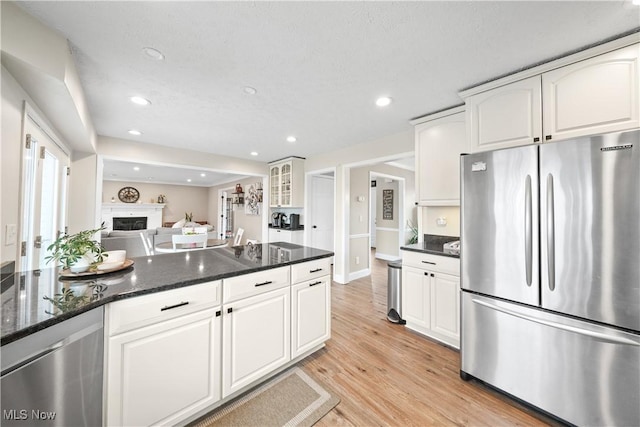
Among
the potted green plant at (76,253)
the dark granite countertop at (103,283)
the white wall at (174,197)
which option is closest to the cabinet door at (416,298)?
the dark granite countertop at (103,283)

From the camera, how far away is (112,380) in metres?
1.14

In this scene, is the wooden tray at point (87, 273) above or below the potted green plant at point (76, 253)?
below

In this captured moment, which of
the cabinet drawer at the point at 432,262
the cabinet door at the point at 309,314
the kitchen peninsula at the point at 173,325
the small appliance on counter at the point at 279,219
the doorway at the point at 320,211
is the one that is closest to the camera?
the kitchen peninsula at the point at 173,325

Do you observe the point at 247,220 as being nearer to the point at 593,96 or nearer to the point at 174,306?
the point at 174,306

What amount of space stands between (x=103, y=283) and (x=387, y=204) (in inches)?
240

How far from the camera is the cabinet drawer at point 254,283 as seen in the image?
4.99ft

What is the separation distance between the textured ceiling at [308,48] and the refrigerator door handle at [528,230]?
0.93m

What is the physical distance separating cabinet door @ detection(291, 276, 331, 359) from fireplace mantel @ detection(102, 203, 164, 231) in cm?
866

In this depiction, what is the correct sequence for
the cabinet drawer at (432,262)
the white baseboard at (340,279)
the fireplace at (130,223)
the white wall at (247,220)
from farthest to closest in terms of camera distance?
the fireplace at (130,223)
the white wall at (247,220)
the white baseboard at (340,279)
the cabinet drawer at (432,262)

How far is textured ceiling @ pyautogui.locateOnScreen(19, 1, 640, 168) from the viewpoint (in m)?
1.28

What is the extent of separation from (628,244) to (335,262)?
11.6 ft

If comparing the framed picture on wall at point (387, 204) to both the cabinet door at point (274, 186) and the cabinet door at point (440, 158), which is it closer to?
the cabinet door at point (274, 186)

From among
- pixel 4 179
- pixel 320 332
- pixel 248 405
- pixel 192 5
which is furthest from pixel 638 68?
pixel 4 179

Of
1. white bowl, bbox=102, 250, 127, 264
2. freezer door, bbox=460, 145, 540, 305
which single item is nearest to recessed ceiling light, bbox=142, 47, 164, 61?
white bowl, bbox=102, 250, 127, 264
